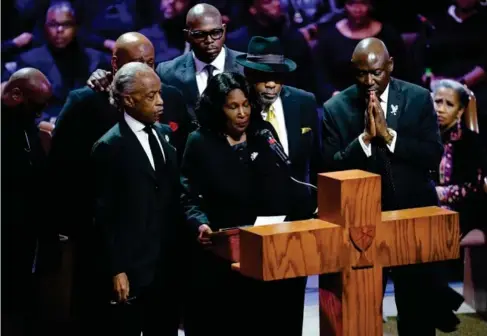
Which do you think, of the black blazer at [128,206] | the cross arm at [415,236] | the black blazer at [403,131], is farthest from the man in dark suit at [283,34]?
the cross arm at [415,236]

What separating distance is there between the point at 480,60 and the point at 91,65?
97.4 inches

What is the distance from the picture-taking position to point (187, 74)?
17.6ft

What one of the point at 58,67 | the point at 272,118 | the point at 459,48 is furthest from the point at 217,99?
the point at 459,48

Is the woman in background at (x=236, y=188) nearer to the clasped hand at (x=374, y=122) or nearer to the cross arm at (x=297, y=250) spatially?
the clasped hand at (x=374, y=122)

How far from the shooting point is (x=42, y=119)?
20.4ft

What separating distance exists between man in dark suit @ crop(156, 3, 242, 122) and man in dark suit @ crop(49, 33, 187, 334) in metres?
0.13

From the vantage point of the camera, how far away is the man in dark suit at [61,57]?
623 cm

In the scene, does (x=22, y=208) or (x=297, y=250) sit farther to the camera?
(x=22, y=208)

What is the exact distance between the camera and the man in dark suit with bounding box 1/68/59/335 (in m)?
5.63

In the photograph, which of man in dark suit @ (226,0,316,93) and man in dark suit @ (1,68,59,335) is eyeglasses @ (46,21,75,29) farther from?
man in dark suit @ (226,0,316,93)

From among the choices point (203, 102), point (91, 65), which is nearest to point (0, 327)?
point (91, 65)

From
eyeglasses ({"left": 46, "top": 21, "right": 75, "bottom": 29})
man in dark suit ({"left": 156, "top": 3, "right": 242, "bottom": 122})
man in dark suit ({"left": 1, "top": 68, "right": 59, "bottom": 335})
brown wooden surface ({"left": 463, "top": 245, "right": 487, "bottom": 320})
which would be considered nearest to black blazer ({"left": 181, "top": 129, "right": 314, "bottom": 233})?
man in dark suit ({"left": 156, "top": 3, "right": 242, "bottom": 122})

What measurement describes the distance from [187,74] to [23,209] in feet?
3.77

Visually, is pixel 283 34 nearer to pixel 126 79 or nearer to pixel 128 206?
pixel 126 79
